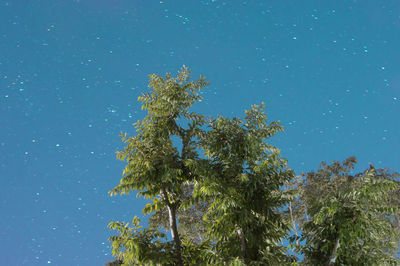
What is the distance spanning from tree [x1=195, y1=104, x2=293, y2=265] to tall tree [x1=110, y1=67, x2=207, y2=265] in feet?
2.08

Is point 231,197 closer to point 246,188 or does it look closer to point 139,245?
point 246,188

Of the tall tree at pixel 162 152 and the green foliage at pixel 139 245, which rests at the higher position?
the tall tree at pixel 162 152

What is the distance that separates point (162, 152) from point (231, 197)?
2.05 meters

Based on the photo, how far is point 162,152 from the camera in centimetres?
995

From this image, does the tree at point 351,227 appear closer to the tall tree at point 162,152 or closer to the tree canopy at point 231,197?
the tree canopy at point 231,197

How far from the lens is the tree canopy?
855 cm

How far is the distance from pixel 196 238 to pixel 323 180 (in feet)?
22.5

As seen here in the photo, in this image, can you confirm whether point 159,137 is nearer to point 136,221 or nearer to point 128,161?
point 128,161

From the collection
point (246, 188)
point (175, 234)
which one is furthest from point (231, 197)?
point (175, 234)

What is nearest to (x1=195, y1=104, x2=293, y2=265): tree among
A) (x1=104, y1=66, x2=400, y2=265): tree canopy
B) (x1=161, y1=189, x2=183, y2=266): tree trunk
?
(x1=104, y1=66, x2=400, y2=265): tree canopy

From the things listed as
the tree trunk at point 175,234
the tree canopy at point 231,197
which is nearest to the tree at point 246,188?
the tree canopy at point 231,197

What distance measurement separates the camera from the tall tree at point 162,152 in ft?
31.7

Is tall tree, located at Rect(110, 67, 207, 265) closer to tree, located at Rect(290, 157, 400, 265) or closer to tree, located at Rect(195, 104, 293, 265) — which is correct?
tree, located at Rect(195, 104, 293, 265)

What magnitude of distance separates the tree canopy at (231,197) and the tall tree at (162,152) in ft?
0.08
